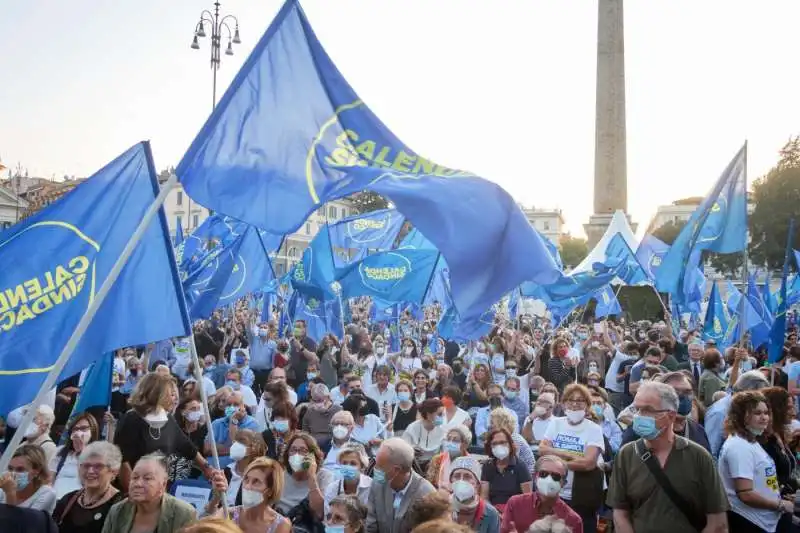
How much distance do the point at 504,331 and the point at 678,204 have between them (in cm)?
12313

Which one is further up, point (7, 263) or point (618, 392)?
point (7, 263)

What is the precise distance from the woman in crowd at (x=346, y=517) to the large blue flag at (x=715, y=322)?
10.5 meters

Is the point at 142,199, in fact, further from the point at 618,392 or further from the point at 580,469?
the point at 618,392

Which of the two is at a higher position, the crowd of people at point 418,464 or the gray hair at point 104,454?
the gray hair at point 104,454

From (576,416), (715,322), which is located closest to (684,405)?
(576,416)

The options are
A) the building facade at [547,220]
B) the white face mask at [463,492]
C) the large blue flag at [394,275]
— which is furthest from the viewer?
the building facade at [547,220]

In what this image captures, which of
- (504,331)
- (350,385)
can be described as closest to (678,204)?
(504,331)

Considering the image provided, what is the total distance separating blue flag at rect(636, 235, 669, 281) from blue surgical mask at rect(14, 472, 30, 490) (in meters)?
15.1

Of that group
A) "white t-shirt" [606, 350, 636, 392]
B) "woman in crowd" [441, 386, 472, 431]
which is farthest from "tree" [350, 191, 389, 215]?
"woman in crowd" [441, 386, 472, 431]

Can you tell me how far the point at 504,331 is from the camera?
1794 cm

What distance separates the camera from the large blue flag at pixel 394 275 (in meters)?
14.1

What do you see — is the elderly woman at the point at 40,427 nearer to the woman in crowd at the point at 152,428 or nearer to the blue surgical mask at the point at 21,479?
the woman in crowd at the point at 152,428

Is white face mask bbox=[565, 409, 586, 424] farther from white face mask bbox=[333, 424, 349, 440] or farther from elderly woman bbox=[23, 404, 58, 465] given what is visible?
elderly woman bbox=[23, 404, 58, 465]

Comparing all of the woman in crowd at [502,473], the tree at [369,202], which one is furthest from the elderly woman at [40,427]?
the tree at [369,202]
